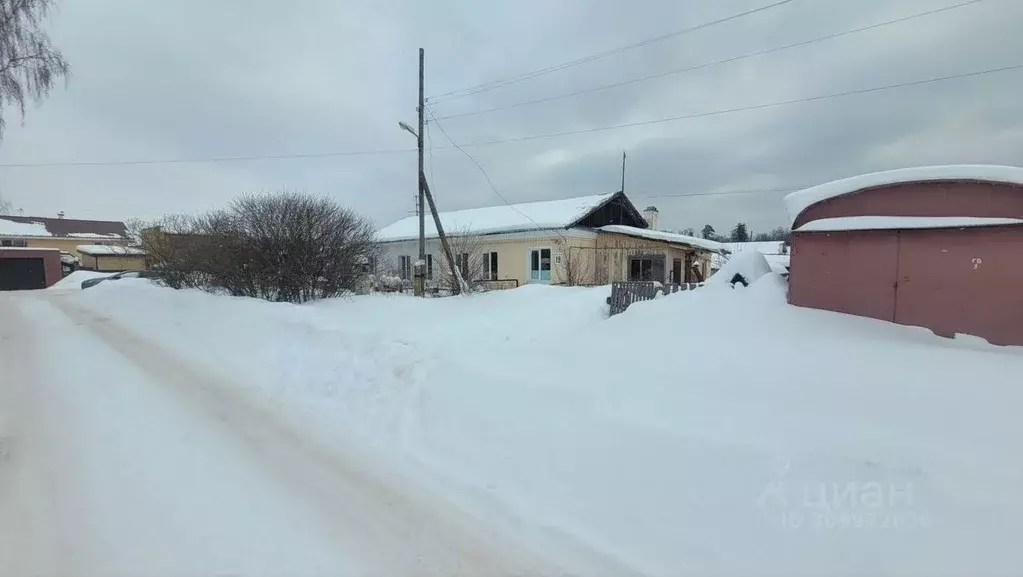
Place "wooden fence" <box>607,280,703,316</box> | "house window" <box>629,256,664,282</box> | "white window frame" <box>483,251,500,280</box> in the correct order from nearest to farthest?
"wooden fence" <box>607,280,703,316</box> < "white window frame" <box>483,251,500,280</box> < "house window" <box>629,256,664,282</box>

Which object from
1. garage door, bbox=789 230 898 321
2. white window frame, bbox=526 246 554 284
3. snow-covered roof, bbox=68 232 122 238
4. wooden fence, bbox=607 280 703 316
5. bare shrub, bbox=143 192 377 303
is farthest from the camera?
snow-covered roof, bbox=68 232 122 238

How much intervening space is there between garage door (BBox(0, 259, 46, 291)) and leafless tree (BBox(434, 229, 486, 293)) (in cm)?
3003

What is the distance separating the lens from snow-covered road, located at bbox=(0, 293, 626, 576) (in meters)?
2.68

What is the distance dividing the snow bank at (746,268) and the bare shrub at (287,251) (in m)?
9.33

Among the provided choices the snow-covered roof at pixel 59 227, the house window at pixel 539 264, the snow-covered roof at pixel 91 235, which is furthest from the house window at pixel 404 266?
the snow-covered roof at pixel 91 235

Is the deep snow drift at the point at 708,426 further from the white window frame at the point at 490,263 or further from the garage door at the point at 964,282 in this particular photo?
the white window frame at the point at 490,263

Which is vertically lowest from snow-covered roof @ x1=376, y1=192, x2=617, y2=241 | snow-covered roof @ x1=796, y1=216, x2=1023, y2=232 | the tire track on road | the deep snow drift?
the tire track on road

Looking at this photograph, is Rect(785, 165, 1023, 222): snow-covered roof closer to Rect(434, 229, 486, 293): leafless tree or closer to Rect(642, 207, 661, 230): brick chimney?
Rect(434, 229, 486, 293): leafless tree

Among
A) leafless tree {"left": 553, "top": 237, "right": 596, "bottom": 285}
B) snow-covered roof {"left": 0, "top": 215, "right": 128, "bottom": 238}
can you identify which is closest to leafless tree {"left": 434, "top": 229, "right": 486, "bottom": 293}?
leafless tree {"left": 553, "top": 237, "right": 596, "bottom": 285}

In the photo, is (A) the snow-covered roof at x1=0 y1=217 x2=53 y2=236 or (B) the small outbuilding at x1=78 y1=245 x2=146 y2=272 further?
(A) the snow-covered roof at x1=0 y1=217 x2=53 y2=236

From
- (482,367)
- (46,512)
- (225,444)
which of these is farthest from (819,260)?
(46,512)

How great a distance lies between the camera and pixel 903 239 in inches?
246

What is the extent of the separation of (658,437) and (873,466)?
56.9 inches

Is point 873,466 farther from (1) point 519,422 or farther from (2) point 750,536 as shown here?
(1) point 519,422
